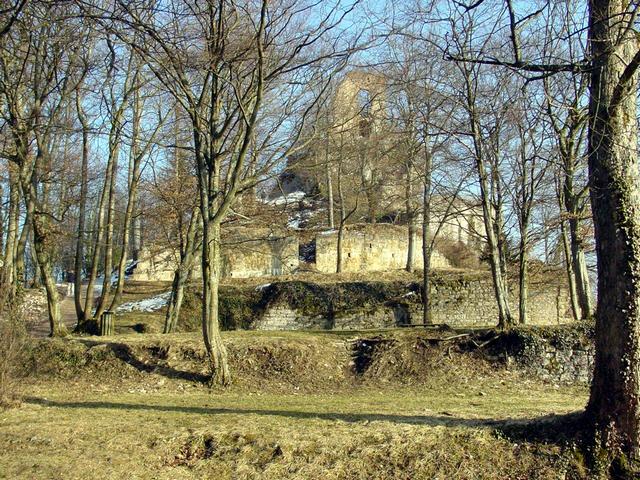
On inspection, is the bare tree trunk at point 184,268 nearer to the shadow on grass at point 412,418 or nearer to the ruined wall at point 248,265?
the shadow on grass at point 412,418

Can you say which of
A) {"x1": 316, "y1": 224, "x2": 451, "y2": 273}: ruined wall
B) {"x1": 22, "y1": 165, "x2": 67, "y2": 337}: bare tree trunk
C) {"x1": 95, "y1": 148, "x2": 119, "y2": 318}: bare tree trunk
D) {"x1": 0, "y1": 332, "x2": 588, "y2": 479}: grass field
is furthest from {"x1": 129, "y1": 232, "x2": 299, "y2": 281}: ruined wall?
{"x1": 0, "y1": 332, "x2": 588, "y2": 479}: grass field

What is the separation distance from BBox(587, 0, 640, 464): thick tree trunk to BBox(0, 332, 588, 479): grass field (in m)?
0.64

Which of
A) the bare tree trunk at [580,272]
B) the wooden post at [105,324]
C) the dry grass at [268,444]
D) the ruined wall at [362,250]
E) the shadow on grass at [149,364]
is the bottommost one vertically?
the dry grass at [268,444]

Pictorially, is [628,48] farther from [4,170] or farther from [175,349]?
[4,170]

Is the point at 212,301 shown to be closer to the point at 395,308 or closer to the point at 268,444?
the point at 268,444

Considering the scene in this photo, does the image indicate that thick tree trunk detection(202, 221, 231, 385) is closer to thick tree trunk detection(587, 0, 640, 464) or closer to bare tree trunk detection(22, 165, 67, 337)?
bare tree trunk detection(22, 165, 67, 337)

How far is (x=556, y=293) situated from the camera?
24.6m

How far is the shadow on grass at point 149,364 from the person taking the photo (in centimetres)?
1143

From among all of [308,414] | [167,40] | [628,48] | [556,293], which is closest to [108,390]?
[308,414]

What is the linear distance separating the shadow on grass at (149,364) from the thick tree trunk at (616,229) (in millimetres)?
7133

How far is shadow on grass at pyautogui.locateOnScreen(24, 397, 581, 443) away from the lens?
6781 mm

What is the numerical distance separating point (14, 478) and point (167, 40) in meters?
4.91

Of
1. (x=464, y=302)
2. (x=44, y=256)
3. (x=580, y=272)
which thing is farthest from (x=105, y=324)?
(x=464, y=302)

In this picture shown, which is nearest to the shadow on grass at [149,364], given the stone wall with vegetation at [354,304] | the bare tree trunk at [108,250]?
the bare tree trunk at [108,250]
